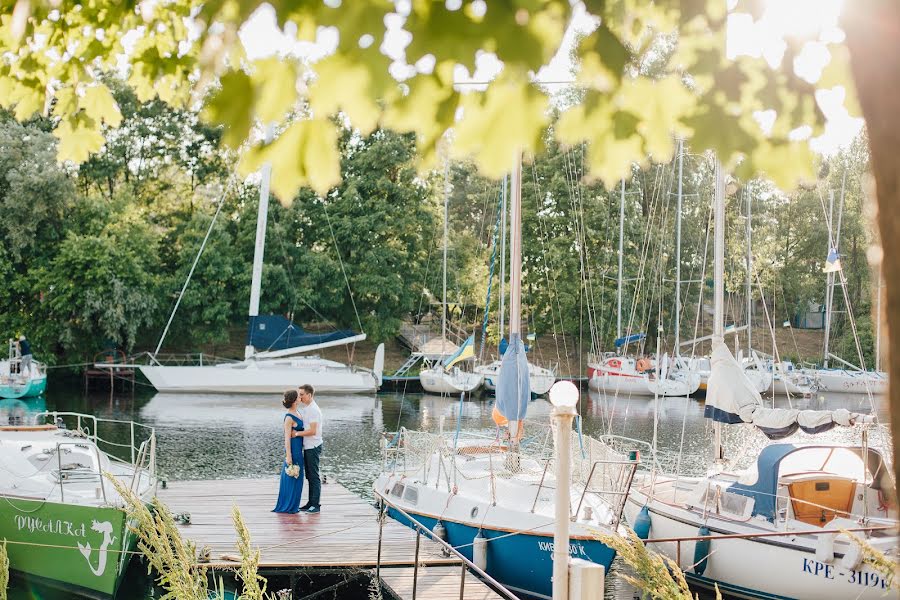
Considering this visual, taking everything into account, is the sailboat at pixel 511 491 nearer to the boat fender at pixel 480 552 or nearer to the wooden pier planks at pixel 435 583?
the boat fender at pixel 480 552

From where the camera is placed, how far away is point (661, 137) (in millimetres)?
3439

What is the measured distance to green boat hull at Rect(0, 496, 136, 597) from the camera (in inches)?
452

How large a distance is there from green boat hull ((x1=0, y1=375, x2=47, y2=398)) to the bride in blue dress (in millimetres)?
27244

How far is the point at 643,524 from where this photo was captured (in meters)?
14.5

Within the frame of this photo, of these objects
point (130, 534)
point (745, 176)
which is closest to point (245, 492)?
point (130, 534)

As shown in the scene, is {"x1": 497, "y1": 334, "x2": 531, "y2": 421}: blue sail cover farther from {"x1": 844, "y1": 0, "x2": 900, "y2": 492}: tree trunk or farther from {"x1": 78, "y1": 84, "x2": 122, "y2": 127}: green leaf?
{"x1": 844, "y1": 0, "x2": 900, "y2": 492}: tree trunk

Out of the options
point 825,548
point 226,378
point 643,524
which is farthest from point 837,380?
point 825,548

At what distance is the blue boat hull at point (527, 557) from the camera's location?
1172cm

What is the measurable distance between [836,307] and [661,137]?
53.9 meters

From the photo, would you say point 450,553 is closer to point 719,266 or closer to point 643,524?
point 643,524

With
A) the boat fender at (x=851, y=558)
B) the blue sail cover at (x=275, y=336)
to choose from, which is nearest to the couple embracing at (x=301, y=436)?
the boat fender at (x=851, y=558)

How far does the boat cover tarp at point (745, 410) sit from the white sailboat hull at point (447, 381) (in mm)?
25237

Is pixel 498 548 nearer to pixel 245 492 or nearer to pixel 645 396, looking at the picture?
pixel 245 492

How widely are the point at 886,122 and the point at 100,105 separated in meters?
4.69
